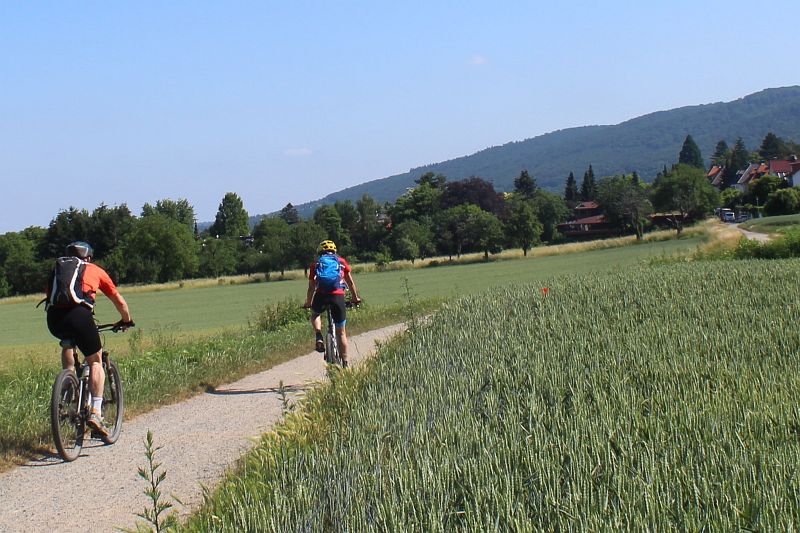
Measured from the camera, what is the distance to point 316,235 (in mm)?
70375

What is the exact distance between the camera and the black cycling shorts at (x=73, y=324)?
771cm

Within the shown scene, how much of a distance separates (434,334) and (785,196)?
2749 inches

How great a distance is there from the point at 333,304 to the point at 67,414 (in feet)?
13.3

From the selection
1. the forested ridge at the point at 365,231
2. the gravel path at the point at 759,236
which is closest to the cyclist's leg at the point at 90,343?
the gravel path at the point at 759,236

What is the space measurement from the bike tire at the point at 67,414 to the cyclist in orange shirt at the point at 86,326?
0.39 feet

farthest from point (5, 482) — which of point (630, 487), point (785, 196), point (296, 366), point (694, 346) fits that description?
point (785, 196)

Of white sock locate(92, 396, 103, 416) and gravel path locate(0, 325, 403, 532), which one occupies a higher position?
white sock locate(92, 396, 103, 416)

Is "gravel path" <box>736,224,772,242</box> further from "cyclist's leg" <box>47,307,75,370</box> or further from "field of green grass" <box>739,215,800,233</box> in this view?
"cyclist's leg" <box>47,307,75,370</box>

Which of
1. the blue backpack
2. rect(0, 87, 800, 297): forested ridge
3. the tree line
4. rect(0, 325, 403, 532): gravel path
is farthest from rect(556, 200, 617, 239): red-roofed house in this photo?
rect(0, 325, 403, 532): gravel path

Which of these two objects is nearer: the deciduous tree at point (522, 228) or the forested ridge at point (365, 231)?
the forested ridge at point (365, 231)

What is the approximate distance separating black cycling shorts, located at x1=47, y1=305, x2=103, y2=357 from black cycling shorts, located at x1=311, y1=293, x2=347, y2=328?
11.9 ft

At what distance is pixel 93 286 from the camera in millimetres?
7859

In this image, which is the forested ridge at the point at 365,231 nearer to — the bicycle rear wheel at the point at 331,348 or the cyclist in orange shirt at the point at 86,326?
the bicycle rear wheel at the point at 331,348

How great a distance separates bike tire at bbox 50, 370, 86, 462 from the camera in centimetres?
736
